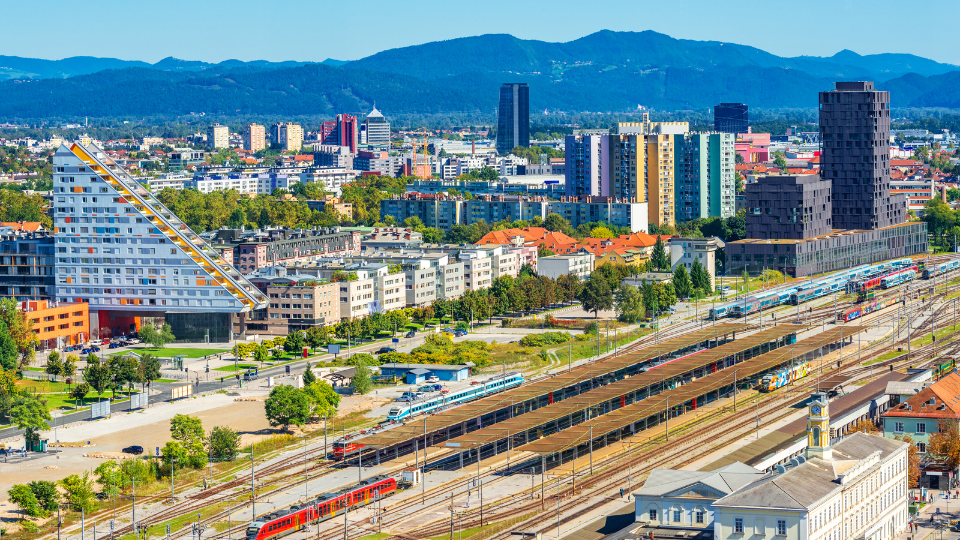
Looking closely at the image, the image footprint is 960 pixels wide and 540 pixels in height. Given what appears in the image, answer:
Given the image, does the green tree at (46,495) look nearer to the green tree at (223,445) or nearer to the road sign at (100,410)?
the green tree at (223,445)

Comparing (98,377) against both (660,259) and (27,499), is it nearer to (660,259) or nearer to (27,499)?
(27,499)

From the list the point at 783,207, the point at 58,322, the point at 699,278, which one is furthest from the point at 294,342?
the point at 783,207

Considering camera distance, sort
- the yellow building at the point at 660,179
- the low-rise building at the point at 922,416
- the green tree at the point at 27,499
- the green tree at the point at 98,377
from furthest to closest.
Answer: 1. the yellow building at the point at 660,179
2. the green tree at the point at 98,377
3. the low-rise building at the point at 922,416
4. the green tree at the point at 27,499

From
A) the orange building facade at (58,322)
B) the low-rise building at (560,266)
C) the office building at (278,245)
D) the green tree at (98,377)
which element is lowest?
the green tree at (98,377)

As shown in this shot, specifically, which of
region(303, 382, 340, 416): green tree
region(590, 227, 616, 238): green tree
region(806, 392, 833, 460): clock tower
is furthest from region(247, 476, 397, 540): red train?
region(590, 227, 616, 238): green tree

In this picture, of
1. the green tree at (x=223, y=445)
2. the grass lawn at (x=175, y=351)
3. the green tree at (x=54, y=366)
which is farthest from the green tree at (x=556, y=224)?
the green tree at (x=223, y=445)

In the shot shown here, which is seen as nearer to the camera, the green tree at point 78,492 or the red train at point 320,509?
the red train at point 320,509

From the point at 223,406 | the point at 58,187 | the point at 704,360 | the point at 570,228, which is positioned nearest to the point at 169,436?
the point at 223,406
